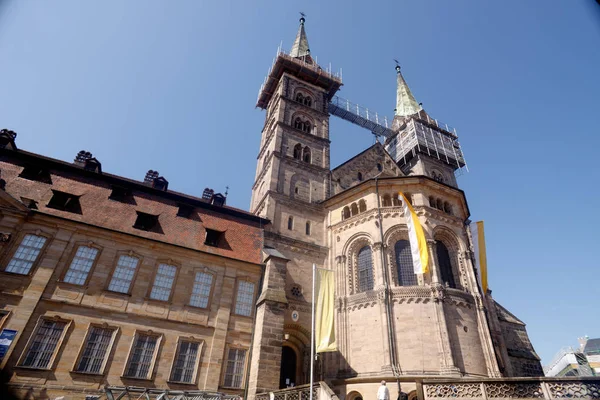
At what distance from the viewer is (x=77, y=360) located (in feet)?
54.3

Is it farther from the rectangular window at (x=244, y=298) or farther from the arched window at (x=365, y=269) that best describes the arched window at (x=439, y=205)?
the rectangular window at (x=244, y=298)

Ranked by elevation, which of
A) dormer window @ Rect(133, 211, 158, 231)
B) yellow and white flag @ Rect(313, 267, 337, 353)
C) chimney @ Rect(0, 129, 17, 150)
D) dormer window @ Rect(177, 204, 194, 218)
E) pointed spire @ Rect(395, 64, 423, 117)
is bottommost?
yellow and white flag @ Rect(313, 267, 337, 353)

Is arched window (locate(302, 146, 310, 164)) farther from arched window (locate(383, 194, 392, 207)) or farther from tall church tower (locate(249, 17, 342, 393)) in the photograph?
arched window (locate(383, 194, 392, 207))

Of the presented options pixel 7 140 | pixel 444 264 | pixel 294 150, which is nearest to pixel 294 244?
pixel 294 150

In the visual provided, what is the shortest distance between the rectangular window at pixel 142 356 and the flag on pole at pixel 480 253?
21295 millimetres

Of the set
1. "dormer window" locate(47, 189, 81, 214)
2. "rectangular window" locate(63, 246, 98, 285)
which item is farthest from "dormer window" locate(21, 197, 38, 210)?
"rectangular window" locate(63, 246, 98, 285)

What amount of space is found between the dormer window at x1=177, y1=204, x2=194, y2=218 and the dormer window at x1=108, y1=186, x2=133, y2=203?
3.23 metres

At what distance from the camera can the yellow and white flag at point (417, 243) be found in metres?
19.5

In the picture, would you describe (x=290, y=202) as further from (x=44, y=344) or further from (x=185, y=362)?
(x=44, y=344)

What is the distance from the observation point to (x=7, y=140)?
22234mm

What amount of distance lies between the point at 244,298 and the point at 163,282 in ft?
16.4

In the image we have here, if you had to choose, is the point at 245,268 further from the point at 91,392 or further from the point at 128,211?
the point at 91,392

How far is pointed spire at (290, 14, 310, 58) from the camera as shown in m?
44.5

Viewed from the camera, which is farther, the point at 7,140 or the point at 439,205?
the point at 439,205
